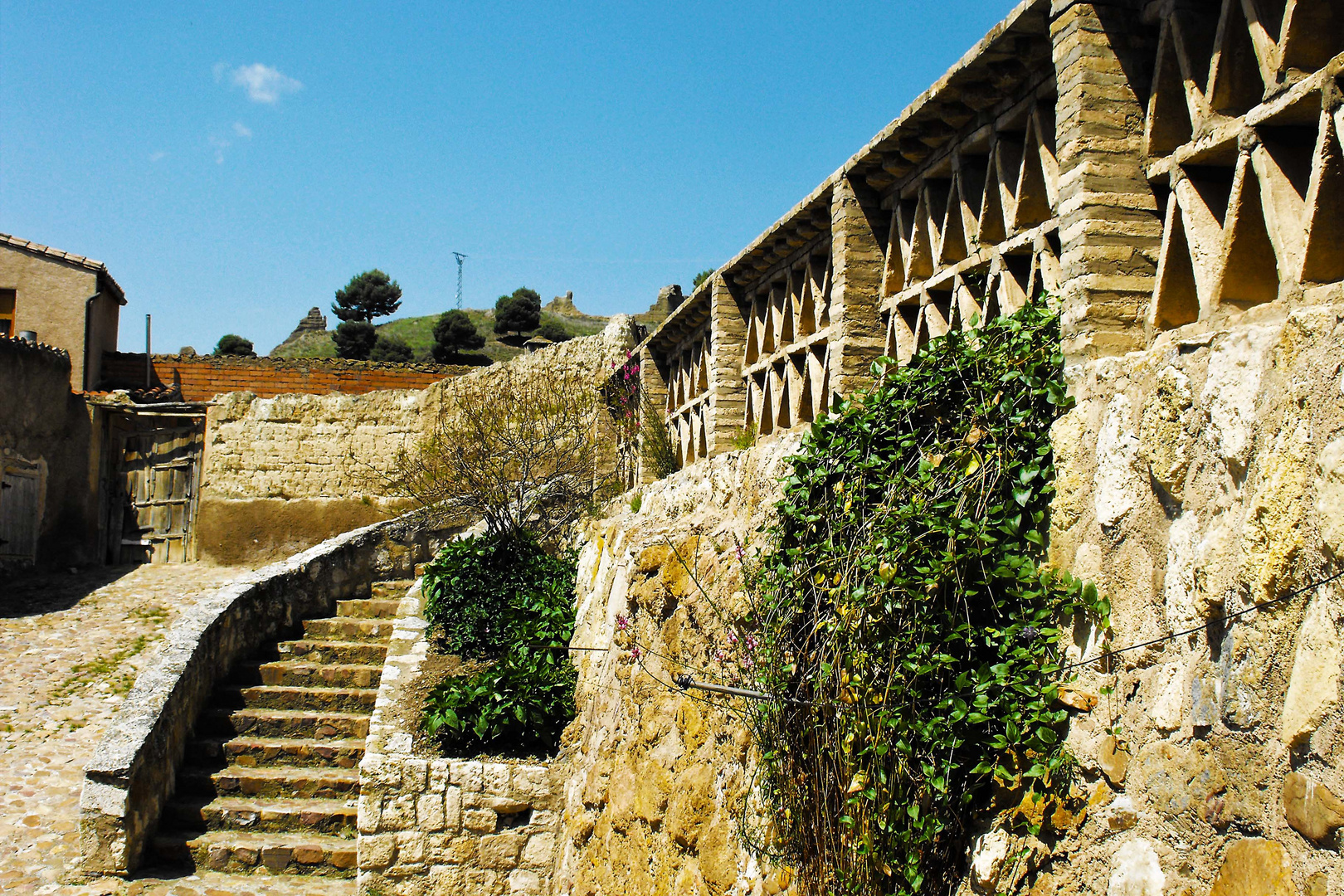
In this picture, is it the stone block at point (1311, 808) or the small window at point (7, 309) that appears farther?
the small window at point (7, 309)

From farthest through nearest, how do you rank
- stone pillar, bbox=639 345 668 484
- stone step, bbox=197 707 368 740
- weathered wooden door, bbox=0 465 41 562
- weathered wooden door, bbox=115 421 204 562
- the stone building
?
the stone building < weathered wooden door, bbox=115 421 204 562 < weathered wooden door, bbox=0 465 41 562 < stone pillar, bbox=639 345 668 484 < stone step, bbox=197 707 368 740

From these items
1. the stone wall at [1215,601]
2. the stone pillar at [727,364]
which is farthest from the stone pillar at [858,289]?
the stone wall at [1215,601]

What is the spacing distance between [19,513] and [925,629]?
1514 cm

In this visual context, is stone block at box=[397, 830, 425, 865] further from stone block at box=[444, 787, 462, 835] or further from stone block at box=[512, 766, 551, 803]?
stone block at box=[512, 766, 551, 803]

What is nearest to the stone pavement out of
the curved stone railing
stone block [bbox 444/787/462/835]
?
Answer: the curved stone railing

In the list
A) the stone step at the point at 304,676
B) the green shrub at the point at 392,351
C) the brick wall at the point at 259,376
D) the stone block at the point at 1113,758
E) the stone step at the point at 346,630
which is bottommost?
the stone step at the point at 304,676

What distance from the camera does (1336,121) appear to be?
277 centimetres

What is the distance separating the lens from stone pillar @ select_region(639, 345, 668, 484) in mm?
11875

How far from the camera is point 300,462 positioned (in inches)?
656

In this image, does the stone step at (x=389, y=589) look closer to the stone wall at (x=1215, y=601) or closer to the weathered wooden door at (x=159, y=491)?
the weathered wooden door at (x=159, y=491)

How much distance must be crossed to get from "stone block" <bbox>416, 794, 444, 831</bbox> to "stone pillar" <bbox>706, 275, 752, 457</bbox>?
3.65 m

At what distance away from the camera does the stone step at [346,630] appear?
1092 cm

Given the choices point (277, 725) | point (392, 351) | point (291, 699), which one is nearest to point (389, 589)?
point (291, 699)

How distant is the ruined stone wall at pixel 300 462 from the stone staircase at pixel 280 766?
589 cm
